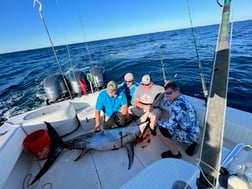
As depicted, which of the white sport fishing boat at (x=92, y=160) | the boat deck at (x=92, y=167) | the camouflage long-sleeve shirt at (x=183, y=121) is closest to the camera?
the white sport fishing boat at (x=92, y=160)

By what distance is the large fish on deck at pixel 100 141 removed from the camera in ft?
7.96

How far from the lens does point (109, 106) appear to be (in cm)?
289

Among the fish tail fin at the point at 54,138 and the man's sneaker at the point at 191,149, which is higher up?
the fish tail fin at the point at 54,138

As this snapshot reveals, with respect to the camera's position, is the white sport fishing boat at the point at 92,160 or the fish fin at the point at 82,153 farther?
the fish fin at the point at 82,153

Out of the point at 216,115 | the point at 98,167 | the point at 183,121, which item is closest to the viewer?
the point at 216,115

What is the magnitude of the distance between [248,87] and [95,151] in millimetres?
4873

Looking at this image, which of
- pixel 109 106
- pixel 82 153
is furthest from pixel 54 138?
pixel 109 106

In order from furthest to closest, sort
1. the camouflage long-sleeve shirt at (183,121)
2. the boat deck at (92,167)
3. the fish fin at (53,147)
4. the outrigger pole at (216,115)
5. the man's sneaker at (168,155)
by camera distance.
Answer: the fish fin at (53,147)
the man's sneaker at (168,155)
the boat deck at (92,167)
the camouflage long-sleeve shirt at (183,121)
the outrigger pole at (216,115)

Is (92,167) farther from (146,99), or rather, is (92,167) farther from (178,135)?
(146,99)

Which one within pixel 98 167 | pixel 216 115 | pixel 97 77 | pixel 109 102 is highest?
pixel 216 115

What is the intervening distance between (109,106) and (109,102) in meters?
0.07

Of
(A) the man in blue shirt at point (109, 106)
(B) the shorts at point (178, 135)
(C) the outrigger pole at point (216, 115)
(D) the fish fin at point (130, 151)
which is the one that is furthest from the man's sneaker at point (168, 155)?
(C) the outrigger pole at point (216, 115)

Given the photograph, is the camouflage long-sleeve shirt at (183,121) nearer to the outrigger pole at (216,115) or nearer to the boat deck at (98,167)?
the boat deck at (98,167)

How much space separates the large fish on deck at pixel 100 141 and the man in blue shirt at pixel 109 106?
31cm
